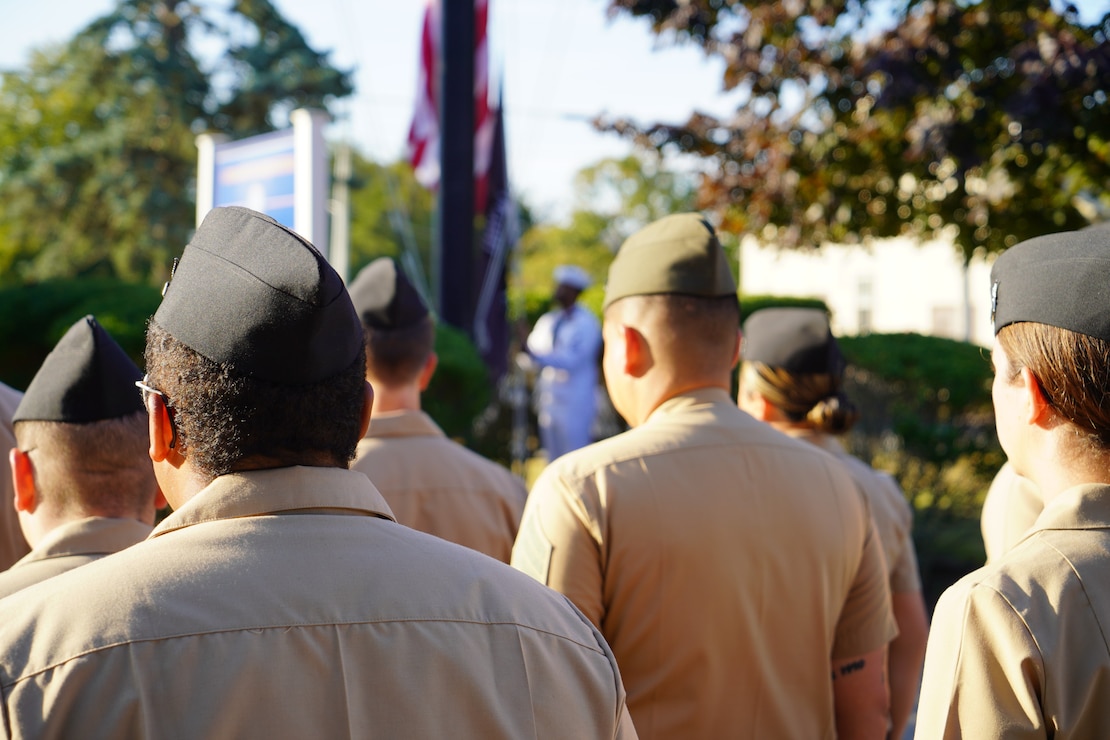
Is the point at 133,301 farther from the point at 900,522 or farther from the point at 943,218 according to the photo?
the point at 943,218

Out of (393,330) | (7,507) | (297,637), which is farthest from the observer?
(393,330)

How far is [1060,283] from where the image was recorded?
1700 mm

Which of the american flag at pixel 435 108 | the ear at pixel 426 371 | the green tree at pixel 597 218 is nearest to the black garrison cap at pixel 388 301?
the ear at pixel 426 371

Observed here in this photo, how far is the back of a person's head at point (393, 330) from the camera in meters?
3.41

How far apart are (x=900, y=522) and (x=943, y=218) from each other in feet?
20.0

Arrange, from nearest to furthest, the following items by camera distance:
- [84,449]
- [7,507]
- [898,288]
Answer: [84,449] → [7,507] → [898,288]

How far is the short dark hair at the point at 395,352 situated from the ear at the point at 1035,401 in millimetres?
2102

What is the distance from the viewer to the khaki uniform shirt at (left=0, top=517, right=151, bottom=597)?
6.68ft

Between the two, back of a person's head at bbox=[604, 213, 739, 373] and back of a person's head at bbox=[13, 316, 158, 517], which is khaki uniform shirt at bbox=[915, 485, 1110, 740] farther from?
back of a person's head at bbox=[13, 316, 158, 517]

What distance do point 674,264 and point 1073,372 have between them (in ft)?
3.78

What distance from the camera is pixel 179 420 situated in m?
1.48

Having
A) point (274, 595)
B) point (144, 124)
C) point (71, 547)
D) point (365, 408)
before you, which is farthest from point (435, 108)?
point (144, 124)

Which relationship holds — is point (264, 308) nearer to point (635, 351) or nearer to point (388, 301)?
point (635, 351)

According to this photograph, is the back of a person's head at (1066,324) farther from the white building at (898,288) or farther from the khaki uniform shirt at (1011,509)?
the white building at (898,288)
